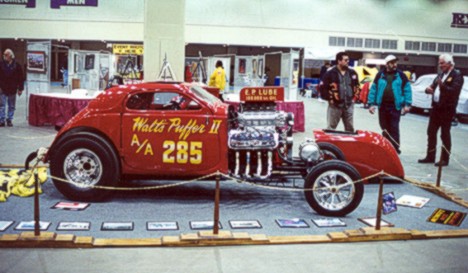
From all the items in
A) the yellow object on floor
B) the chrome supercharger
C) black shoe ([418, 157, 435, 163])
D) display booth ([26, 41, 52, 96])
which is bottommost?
the yellow object on floor

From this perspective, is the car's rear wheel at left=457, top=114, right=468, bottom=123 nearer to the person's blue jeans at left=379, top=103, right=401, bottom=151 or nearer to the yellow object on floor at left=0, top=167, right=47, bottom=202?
the person's blue jeans at left=379, top=103, right=401, bottom=151

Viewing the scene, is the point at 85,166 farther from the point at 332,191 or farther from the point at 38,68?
the point at 38,68

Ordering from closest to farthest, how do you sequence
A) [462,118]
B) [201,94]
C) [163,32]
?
[201,94], [163,32], [462,118]

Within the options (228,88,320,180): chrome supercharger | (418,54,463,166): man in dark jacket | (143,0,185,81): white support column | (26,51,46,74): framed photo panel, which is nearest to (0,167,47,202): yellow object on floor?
(228,88,320,180): chrome supercharger

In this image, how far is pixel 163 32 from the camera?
12305mm

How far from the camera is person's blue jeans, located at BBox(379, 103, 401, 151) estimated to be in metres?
9.92

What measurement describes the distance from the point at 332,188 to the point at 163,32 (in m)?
7.26

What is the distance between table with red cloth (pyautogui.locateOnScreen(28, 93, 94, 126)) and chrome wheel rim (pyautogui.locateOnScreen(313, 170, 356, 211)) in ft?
26.3

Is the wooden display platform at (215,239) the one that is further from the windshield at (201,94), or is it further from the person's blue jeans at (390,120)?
the person's blue jeans at (390,120)

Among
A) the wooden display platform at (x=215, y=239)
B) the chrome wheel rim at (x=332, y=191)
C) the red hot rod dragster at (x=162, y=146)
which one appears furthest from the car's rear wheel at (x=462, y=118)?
the wooden display platform at (x=215, y=239)

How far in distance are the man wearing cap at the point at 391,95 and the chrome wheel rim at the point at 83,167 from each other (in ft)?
17.8

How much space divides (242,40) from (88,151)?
28190 mm

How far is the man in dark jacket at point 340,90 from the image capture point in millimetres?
9086

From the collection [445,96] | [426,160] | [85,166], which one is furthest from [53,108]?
[445,96]
